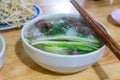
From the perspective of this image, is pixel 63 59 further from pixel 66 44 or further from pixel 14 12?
pixel 14 12

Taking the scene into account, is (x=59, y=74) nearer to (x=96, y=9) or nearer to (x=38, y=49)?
(x=38, y=49)

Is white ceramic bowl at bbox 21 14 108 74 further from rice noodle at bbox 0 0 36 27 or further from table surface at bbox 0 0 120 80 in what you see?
rice noodle at bbox 0 0 36 27

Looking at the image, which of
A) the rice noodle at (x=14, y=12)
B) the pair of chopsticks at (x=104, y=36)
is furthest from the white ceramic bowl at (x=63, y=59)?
the rice noodle at (x=14, y=12)

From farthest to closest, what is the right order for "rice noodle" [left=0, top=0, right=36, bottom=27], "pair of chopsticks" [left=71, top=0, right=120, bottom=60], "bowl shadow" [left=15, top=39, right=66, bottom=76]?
"rice noodle" [left=0, top=0, right=36, bottom=27]
"bowl shadow" [left=15, top=39, right=66, bottom=76]
"pair of chopsticks" [left=71, top=0, right=120, bottom=60]

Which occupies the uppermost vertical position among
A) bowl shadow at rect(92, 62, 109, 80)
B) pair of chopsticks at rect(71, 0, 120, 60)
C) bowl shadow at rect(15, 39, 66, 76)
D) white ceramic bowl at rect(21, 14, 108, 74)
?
pair of chopsticks at rect(71, 0, 120, 60)

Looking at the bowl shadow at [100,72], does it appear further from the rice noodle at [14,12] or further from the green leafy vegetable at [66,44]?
the rice noodle at [14,12]

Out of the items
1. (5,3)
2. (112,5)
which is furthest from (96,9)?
(5,3)

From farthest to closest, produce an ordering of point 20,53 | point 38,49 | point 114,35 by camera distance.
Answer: point 114,35, point 20,53, point 38,49

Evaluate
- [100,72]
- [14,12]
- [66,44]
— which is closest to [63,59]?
[66,44]

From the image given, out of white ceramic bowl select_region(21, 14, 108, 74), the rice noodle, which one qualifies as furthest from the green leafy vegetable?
the rice noodle
